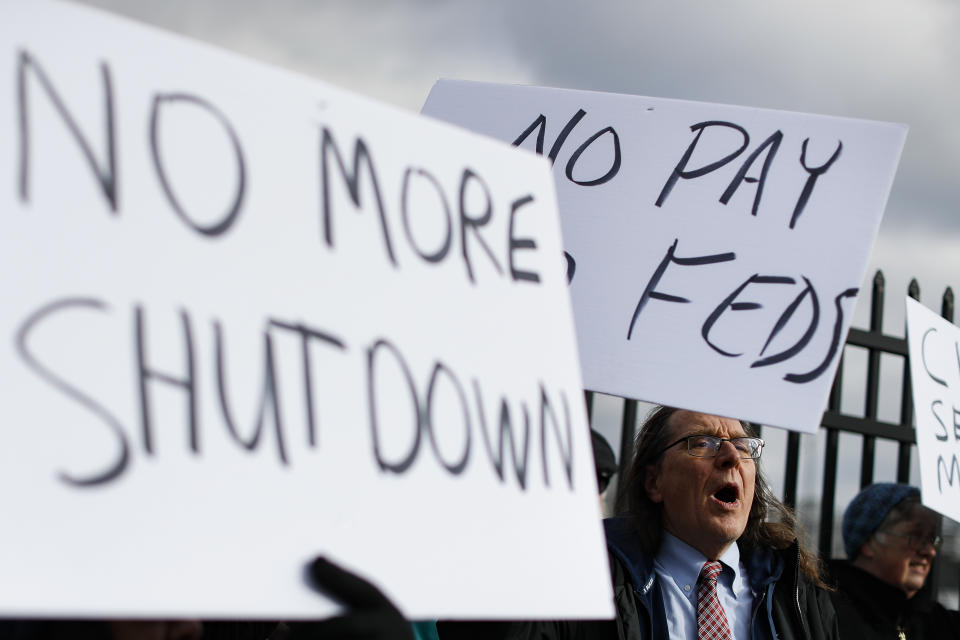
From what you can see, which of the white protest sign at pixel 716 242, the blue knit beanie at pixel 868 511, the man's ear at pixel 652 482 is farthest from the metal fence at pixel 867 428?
the white protest sign at pixel 716 242

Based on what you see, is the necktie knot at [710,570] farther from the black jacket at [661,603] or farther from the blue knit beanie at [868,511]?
the blue knit beanie at [868,511]

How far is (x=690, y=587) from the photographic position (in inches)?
108

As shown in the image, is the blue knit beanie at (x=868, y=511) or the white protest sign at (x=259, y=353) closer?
the white protest sign at (x=259, y=353)

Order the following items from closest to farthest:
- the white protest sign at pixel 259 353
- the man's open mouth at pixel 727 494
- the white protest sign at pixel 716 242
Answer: the white protest sign at pixel 259 353 → the white protest sign at pixel 716 242 → the man's open mouth at pixel 727 494

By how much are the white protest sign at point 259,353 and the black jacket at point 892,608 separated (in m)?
2.83

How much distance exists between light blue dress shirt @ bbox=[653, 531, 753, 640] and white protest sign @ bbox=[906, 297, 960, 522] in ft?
1.78

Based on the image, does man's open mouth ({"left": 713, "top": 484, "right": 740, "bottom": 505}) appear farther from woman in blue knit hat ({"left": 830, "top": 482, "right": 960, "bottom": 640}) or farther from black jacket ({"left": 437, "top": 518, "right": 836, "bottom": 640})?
woman in blue knit hat ({"left": 830, "top": 482, "right": 960, "bottom": 640})

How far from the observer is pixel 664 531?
9.65 ft

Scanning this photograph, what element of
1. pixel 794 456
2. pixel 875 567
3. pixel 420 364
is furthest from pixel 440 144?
pixel 794 456

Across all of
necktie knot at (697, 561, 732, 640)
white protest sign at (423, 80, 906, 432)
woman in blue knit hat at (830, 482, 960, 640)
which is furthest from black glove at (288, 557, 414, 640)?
woman in blue knit hat at (830, 482, 960, 640)

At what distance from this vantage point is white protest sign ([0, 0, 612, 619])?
3.20 feet

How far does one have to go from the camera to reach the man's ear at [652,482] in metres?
3.03

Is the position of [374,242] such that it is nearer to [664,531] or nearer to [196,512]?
[196,512]

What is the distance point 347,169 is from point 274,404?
30 cm
